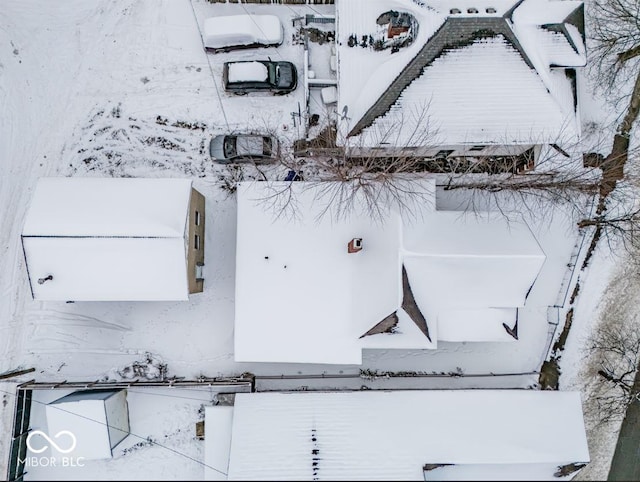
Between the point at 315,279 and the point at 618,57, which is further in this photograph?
the point at 618,57

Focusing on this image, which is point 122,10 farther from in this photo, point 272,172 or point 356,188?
point 356,188

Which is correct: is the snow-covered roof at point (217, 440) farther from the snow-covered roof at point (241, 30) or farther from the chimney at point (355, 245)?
the snow-covered roof at point (241, 30)

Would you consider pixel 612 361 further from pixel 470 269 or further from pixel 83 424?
pixel 83 424

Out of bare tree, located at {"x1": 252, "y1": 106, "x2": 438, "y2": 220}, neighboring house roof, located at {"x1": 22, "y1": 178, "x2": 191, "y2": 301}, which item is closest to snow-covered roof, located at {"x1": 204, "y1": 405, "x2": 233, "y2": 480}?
neighboring house roof, located at {"x1": 22, "y1": 178, "x2": 191, "y2": 301}

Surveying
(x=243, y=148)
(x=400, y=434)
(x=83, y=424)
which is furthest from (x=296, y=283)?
(x=83, y=424)

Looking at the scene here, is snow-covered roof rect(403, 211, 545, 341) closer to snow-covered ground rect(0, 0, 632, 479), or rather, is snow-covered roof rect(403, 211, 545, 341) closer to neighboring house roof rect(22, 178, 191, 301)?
snow-covered ground rect(0, 0, 632, 479)

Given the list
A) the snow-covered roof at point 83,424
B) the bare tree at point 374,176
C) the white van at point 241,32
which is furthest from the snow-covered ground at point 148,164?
the bare tree at point 374,176

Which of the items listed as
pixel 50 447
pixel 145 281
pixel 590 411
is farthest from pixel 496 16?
pixel 50 447
